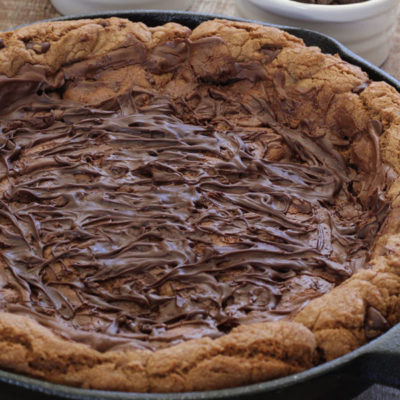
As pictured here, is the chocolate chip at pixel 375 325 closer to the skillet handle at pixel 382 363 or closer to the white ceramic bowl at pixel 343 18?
the skillet handle at pixel 382 363

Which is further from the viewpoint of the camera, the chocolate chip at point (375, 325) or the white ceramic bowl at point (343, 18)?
the white ceramic bowl at point (343, 18)

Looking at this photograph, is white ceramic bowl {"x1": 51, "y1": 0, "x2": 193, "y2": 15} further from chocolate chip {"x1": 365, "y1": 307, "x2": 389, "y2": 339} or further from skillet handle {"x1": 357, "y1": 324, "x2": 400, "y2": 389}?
skillet handle {"x1": 357, "y1": 324, "x2": 400, "y2": 389}

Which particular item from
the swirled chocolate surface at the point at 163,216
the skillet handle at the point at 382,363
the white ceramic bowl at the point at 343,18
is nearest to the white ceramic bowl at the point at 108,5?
Result: the white ceramic bowl at the point at 343,18

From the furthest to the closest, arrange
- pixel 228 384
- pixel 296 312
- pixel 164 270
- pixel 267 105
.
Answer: pixel 267 105 < pixel 164 270 < pixel 296 312 < pixel 228 384

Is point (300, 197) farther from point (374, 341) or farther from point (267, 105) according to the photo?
point (374, 341)

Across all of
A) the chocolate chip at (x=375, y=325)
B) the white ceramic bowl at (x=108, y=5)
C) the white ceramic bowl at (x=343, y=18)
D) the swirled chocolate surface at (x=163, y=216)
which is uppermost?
the white ceramic bowl at (x=343, y=18)

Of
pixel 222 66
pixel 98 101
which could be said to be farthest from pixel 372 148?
pixel 98 101
